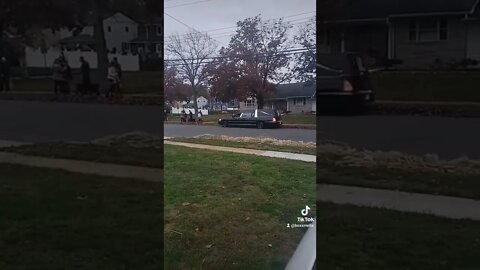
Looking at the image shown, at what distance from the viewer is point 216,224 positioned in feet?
8.66

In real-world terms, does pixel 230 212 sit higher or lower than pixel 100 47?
lower

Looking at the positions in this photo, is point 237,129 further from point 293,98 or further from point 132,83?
point 132,83

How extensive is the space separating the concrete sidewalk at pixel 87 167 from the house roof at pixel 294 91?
879mm

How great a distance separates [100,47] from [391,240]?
6.86 ft

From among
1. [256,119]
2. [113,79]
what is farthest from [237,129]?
[113,79]

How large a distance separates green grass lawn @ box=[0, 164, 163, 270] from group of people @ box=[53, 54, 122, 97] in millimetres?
580

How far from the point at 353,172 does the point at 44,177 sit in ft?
6.65

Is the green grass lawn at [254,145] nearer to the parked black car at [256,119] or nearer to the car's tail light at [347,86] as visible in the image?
the parked black car at [256,119]

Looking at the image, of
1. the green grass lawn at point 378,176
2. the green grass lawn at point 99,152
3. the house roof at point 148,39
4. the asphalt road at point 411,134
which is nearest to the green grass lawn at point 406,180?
the green grass lawn at point 378,176

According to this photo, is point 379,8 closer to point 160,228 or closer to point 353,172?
point 353,172

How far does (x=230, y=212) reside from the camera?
2.64m

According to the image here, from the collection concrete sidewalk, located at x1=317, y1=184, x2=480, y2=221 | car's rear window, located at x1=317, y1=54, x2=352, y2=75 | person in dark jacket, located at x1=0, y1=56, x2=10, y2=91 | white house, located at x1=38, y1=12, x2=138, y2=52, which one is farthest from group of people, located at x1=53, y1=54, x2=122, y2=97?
concrete sidewalk, located at x1=317, y1=184, x2=480, y2=221

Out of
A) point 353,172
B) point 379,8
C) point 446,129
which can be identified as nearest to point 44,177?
point 353,172

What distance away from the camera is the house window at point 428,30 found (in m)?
2.62
